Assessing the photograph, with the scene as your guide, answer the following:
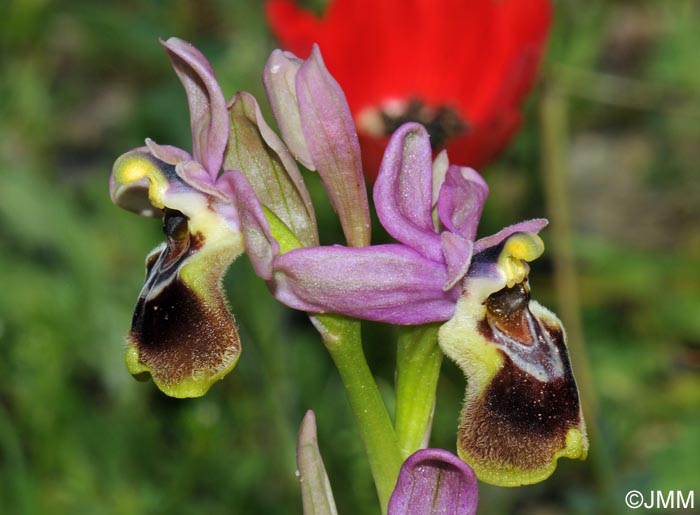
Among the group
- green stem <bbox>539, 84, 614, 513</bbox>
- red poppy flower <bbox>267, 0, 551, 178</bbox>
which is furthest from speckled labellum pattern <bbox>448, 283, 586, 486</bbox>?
green stem <bbox>539, 84, 614, 513</bbox>

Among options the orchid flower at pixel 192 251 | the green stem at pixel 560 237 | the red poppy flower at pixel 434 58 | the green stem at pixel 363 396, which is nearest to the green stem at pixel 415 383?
the green stem at pixel 363 396

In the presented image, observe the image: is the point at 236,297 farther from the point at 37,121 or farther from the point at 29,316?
the point at 37,121

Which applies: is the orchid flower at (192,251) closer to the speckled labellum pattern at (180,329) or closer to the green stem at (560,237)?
the speckled labellum pattern at (180,329)

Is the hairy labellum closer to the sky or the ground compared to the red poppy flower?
closer to the sky

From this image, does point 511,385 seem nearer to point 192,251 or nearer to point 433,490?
point 433,490

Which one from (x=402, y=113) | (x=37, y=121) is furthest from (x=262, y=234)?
(x=37, y=121)

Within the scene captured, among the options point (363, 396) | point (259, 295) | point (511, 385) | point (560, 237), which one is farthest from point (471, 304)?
point (560, 237)

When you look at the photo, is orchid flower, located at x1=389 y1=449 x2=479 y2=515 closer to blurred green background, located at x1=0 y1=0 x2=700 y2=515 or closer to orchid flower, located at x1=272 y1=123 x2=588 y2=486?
orchid flower, located at x1=272 y1=123 x2=588 y2=486
